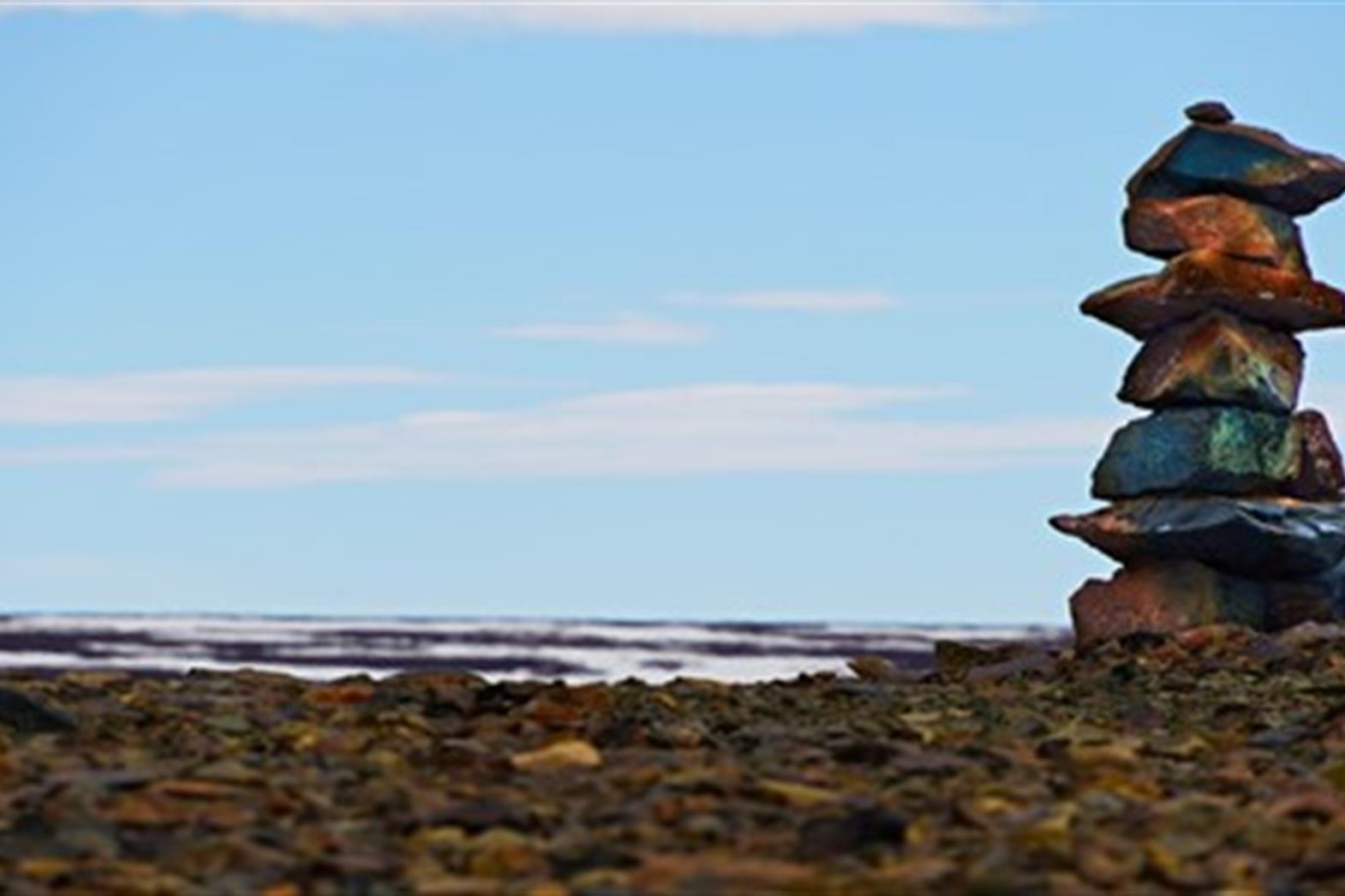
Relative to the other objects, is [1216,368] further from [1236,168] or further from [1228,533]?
[1236,168]

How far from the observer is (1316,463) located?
25.8 m

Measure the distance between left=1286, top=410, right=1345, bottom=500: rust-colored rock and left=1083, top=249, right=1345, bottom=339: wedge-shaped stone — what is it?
3.33 feet

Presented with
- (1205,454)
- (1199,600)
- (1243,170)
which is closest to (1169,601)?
(1199,600)

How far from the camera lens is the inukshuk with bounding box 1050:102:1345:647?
2497 centimetres

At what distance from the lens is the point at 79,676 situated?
48.9ft

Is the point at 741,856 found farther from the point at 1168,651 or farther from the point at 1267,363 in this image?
the point at 1267,363

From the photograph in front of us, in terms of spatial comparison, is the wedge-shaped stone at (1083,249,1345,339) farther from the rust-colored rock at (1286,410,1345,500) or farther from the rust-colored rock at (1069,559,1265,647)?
the rust-colored rock at (1069,559,1265,647)

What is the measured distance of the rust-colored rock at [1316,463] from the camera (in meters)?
25.7

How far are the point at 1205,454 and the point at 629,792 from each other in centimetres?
1613

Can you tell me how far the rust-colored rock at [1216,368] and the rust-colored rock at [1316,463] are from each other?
32 cm

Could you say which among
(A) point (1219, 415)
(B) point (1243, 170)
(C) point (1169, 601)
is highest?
(B) point (1243, 170)

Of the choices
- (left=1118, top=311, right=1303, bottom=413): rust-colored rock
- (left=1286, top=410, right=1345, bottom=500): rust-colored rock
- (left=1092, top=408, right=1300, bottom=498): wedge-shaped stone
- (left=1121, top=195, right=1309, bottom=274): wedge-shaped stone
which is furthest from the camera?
(left=1286, top=410, right=1345, bottom=500): rust-colored rock

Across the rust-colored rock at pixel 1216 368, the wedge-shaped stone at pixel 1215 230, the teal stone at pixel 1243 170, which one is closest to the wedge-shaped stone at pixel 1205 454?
the rust-colored rock at pixel 1216 368

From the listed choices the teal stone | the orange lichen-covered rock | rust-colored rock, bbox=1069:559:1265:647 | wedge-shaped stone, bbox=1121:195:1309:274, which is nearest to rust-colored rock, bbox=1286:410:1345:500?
the orange lichen-covered rock
